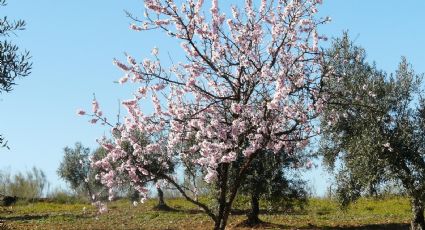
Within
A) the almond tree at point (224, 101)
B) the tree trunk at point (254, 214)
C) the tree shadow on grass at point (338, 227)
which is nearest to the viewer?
the almond tree at point (224, 101)

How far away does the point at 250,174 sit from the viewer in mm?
29625

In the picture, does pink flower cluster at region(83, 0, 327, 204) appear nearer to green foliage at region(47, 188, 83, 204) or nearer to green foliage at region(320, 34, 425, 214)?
green foliage at region(320, 34, 425, 214)

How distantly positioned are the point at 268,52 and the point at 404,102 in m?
16.2

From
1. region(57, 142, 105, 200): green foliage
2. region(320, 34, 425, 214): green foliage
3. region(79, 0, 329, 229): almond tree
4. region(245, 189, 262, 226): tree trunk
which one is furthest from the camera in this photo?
region(57, 142, 105, 200): green foliage

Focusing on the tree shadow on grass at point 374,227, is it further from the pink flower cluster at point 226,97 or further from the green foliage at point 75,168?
the green foliage at point 75,168

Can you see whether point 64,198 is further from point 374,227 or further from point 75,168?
point 374,227

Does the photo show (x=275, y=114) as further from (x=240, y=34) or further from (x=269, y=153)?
(x=269, y=153)

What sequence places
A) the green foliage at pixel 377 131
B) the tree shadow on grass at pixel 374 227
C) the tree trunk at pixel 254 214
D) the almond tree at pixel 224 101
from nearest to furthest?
the almond tree at pixel 224 101 < the green foliage at pixel 377 131 < the tree shadow on grass at pixel 374 227 < the tree trunk at pixel 254 214

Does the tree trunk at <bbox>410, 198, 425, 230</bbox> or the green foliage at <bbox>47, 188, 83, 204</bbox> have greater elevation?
the green foliage at <bbox>47, 188, 83, 204</bbox>

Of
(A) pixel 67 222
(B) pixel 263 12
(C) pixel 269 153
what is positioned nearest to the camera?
(B) pixel 263 12

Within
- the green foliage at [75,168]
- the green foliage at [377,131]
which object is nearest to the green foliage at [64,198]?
the green foliage at [75,168]

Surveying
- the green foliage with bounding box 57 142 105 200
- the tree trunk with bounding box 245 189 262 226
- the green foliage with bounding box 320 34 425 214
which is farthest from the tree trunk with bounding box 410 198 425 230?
the green foliage with bounding box 57 142 105 200

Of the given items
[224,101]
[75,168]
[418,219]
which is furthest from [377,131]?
[75,168]

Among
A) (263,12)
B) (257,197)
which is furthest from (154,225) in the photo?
(263,12)
